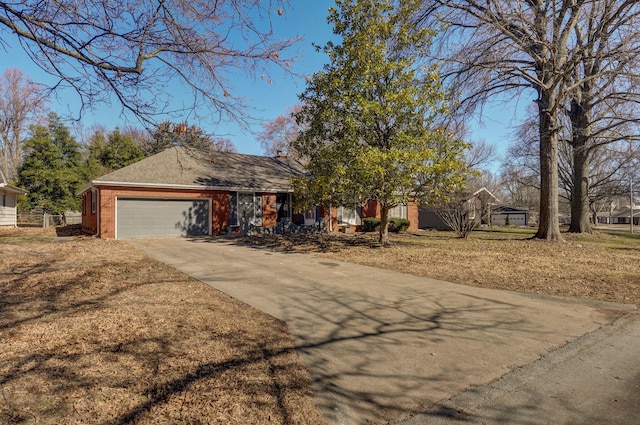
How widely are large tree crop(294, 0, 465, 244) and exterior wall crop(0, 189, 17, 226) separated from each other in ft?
67.6

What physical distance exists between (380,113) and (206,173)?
1054cm

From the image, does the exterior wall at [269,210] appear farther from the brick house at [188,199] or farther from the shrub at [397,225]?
the shrub at [397,225]

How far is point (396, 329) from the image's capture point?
466cm

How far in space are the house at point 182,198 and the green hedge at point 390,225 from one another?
16.2 feet

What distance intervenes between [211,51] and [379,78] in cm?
800

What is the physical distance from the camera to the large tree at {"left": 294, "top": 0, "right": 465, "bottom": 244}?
1098 centimetres

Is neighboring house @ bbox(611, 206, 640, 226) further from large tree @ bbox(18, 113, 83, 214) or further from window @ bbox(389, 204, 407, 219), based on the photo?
large tree @ bbox(18, 113, 83, 214)

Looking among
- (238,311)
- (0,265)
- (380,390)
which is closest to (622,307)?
(380,390)

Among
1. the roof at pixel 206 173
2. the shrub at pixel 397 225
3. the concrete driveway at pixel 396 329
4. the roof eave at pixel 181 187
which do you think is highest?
the roof at pixel 206 173

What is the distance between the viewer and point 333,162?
38.6 feet

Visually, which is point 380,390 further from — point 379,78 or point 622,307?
point 379,78

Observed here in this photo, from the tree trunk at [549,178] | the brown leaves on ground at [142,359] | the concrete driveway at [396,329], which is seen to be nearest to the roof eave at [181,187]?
the concrete driveway at [396,329]

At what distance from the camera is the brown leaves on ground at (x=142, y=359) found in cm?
258

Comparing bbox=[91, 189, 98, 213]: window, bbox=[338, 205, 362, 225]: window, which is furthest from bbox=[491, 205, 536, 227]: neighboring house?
bbox=[91, 189, 98, 213]: window
